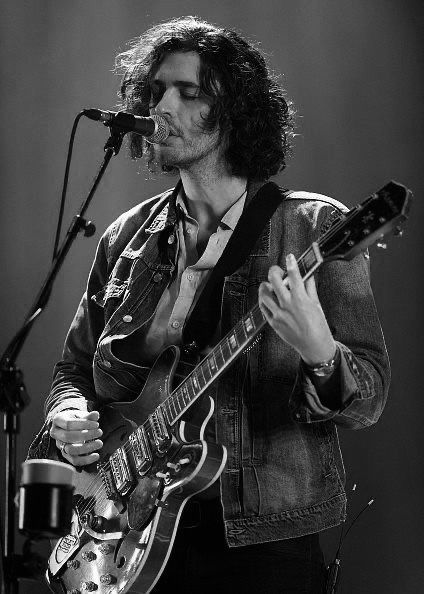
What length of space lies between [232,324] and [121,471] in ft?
1.64

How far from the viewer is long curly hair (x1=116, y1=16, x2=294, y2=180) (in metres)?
2.88

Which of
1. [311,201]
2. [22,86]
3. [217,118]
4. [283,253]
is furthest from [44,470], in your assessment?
[22,86]

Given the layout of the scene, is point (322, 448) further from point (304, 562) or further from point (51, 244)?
→ point (51, 244)

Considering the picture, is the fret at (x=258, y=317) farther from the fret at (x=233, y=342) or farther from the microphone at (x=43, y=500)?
the microphone at (x=43, y=500)

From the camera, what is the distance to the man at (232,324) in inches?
84.6

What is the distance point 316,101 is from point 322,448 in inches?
70.1

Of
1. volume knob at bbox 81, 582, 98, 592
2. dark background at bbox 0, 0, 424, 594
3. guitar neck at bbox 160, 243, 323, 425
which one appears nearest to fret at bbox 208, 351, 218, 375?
guitar neck at bbox 160, 243, 323, 425

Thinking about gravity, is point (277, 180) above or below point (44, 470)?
above

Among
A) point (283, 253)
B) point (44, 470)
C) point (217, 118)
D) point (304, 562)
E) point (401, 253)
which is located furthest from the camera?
point (401, 253)

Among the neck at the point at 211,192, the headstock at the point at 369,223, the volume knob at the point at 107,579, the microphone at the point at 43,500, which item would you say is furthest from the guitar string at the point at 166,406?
the neck at the point at 211,192

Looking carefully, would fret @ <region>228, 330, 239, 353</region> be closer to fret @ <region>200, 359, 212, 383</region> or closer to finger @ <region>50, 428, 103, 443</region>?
fret @ <region>200, 359, 212, 383</region>

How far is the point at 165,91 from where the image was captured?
2.89m

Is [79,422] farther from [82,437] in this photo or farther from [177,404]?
[177,404]

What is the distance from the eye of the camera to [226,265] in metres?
2.49
